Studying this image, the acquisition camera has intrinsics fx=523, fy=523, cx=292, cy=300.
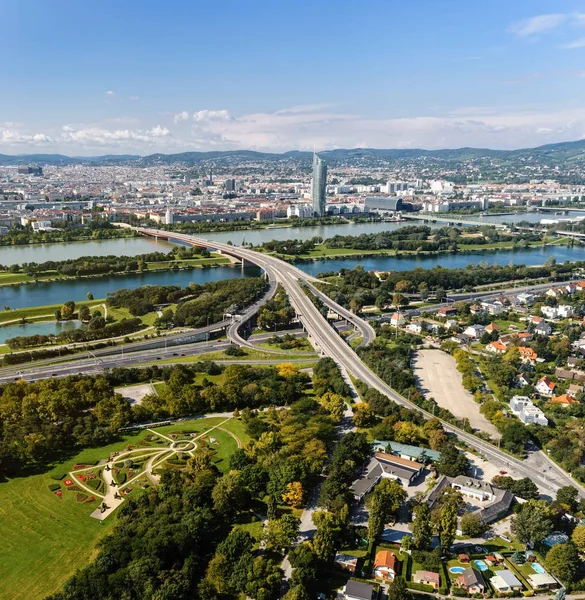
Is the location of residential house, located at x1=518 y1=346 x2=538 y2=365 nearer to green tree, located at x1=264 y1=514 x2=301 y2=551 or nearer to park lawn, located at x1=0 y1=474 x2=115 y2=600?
green tree, located at x1=264 y1=514 x2=301 y2=551

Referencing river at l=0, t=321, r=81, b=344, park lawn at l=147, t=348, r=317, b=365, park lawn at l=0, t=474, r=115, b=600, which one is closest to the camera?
park lawn at l=0, t=474, r=115, b=600

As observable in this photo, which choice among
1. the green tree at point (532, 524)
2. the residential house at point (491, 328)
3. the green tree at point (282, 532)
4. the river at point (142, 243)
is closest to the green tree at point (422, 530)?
the green tree at point (532, 524)

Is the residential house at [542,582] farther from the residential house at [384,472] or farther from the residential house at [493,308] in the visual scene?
the residential house at [493,308]

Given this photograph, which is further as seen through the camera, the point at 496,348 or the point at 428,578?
the point at 496,348

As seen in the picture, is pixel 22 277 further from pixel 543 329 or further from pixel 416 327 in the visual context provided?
pixel 543 329

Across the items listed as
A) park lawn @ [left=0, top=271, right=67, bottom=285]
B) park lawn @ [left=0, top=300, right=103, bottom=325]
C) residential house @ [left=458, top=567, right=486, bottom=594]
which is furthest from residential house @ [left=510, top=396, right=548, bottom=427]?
park lawn @ [left=0, top=271, right=67, bottom=285]

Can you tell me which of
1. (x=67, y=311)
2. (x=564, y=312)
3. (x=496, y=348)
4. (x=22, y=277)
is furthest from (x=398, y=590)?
(x=22, y=277)

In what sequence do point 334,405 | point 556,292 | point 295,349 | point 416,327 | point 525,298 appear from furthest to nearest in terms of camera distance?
point 556,292 < point 525,298 < point 416,327 < point 295,349 < point 334,405
